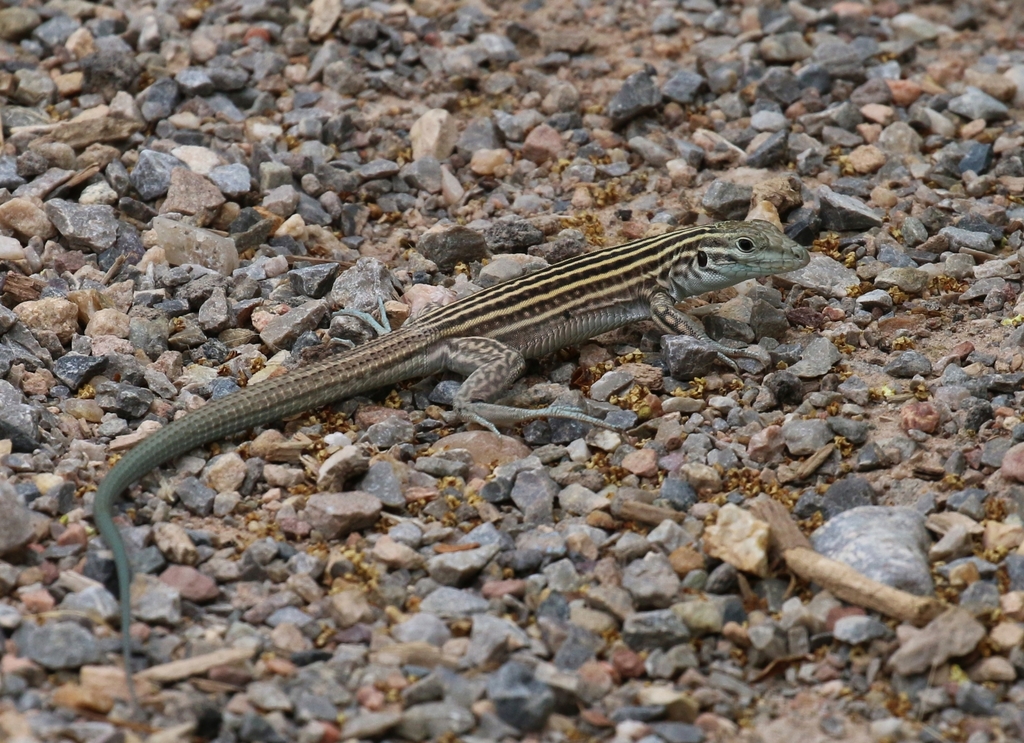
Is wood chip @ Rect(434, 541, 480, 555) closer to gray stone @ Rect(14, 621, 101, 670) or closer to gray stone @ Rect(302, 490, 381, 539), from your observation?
gray stone @ Rect(302, 490, 381, 539)

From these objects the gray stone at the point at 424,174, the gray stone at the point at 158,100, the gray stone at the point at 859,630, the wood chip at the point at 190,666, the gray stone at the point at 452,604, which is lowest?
the gray stone at the point at 859,630

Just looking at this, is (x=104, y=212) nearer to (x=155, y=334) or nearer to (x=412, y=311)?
(x=155, y=334)

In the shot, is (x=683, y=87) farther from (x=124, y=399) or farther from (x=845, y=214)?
(x=124, y=399)


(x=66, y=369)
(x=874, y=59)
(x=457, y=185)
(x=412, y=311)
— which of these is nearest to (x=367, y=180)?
(x=457, y=185)

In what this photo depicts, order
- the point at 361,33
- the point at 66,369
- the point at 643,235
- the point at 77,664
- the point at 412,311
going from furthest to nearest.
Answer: the point at 361,33 → the point at 643,235 → the point at 412,311 → the point at 66,369 → the point at 77,664

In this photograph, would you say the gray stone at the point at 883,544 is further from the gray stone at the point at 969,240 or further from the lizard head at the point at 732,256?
the gray stone at the point at 969,240

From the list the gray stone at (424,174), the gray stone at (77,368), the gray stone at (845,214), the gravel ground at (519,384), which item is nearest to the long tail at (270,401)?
the gravel ground at (519,384)
